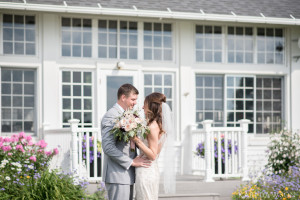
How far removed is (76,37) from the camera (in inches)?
391

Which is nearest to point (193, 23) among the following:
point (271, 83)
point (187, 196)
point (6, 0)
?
point (271, 83)

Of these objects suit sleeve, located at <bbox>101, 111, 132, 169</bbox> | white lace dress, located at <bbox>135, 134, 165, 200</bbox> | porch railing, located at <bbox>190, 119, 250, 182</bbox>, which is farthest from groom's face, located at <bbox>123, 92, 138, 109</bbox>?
porch railing, located at <bbox>190, 119, 250, 182</bbox>

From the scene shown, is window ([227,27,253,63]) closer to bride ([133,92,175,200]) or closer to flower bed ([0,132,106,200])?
flower bed ([0,132,106,200])

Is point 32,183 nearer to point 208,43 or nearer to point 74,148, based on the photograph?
point 74,148

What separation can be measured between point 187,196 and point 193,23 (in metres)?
4.87

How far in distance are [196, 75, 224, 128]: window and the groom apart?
5.85 metres

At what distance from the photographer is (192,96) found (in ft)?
34.2

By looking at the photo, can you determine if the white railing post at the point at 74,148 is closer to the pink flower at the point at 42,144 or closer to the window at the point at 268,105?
the pink flower at the point at 42,144

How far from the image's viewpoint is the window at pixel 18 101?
31.3ft

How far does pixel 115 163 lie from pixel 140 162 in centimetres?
28

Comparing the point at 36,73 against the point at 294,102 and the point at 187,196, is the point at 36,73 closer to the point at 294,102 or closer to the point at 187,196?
the point at 187,196

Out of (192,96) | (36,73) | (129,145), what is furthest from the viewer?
(192,96)

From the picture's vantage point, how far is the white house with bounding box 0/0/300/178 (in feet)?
31.5

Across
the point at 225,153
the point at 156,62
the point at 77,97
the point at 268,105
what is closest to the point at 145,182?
the point at 225,153
